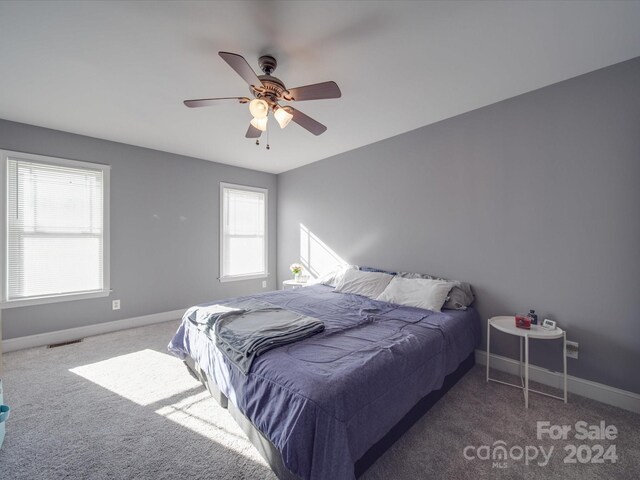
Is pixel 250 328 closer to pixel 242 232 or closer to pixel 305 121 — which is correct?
pixel 305 121

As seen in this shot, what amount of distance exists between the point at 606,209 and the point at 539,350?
4.24 feet

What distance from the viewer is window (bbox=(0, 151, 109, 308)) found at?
304cm

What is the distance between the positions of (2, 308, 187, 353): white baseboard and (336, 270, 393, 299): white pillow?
8.78 ft

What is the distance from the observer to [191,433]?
1801mm

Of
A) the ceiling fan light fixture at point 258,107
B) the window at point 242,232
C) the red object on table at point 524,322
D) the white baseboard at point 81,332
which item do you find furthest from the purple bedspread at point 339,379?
the window at point 242,232

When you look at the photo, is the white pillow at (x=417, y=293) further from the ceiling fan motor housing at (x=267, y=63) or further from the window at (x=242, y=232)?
the window at (x=242, y=232)

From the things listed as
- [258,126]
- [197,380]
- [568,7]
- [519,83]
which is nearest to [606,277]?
[519,83]

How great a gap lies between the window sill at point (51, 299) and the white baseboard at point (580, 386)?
4724 mm

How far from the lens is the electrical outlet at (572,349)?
2225mm

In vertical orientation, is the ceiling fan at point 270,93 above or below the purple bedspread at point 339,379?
above

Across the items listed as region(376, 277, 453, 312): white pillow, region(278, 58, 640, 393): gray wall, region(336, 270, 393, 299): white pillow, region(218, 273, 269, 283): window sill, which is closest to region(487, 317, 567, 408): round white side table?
region(278, 58, 640, 393): gray wall

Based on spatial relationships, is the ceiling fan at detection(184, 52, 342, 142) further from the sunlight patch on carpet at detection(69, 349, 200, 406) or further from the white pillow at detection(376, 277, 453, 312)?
the sunlight patch on carpet at detection(69, 349, 200, 406)

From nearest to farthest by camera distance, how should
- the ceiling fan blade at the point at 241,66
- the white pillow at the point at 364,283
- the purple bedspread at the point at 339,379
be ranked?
the purple bedspread at the point at 339,379 < the ceiling fan blade at the point at 241,66 < the white pillow at the point at 364,283

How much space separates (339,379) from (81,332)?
3.77m
